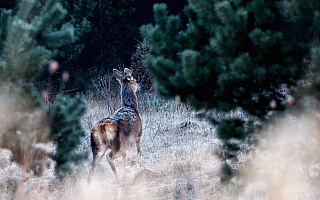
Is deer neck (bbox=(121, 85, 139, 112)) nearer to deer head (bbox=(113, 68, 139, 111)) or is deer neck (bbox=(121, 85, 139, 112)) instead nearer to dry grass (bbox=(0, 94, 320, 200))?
deer head (bbox=(113, 68, 139, 111))

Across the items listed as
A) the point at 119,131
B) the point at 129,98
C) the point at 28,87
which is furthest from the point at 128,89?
the point at 28,87

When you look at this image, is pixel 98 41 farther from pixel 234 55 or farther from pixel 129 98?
pixel 234 55

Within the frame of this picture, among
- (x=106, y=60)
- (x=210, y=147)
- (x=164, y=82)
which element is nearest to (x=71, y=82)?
(x=106, y=60)

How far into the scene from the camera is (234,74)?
14.4ft

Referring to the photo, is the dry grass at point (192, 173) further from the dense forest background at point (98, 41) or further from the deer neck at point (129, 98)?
the dense forest background at point (98, 41)

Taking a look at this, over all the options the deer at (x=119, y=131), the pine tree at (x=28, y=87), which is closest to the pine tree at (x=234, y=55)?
the pine tree at (x=28, y=87)

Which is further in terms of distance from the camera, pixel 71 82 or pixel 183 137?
pixel 71 82

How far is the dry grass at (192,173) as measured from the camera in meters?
4.80

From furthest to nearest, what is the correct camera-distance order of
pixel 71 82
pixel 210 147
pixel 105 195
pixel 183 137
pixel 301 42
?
pixel 71 82 → pixel 183 137 → pixel 210 147 → pixel 105 195 → pixel 301 42

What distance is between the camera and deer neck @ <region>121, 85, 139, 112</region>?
821 cm

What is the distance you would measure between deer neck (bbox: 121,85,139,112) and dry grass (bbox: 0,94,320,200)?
1016 mm

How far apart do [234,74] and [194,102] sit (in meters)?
0.59

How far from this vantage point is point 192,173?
271 inches

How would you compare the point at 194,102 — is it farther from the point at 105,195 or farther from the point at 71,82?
the point at 71,82
